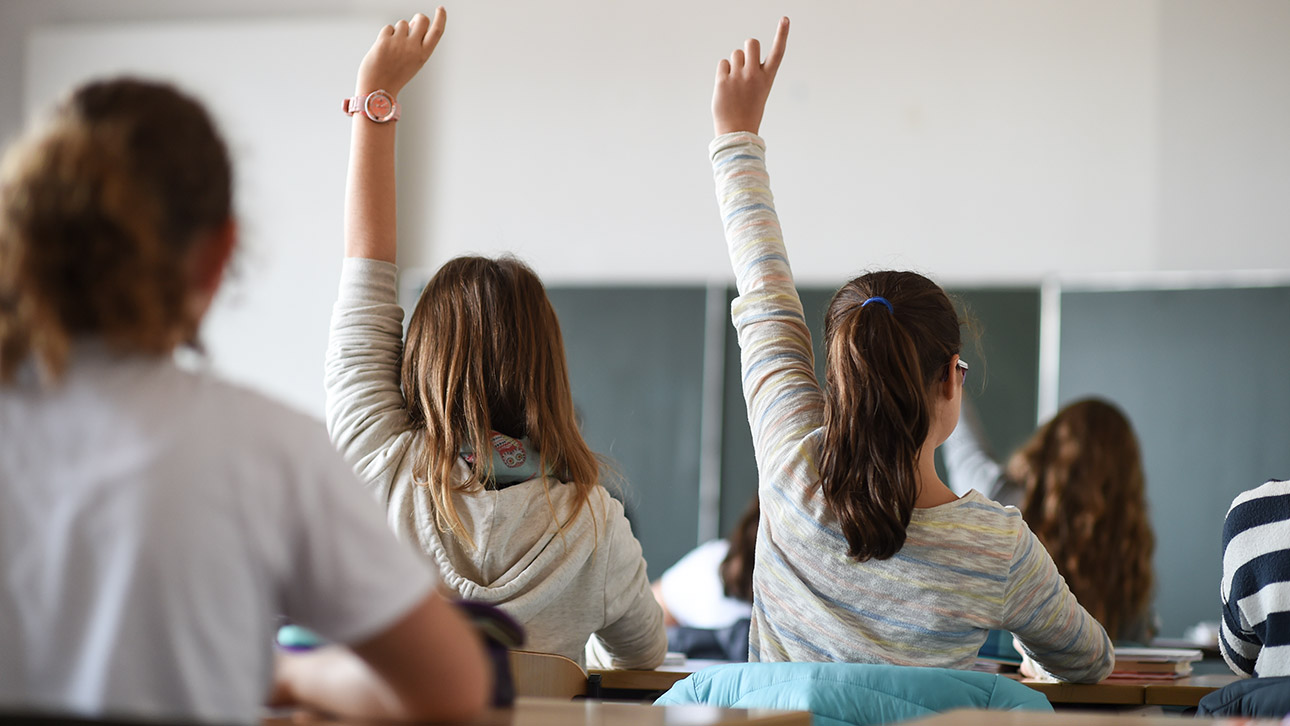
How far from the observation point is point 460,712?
0.94 metres

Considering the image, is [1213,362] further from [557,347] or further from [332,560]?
[332,560]

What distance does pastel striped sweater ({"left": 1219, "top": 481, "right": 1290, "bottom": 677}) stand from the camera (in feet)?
5.79

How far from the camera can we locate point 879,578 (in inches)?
69.4

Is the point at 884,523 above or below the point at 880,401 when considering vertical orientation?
below

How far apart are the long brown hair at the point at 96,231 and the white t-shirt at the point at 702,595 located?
2.73 m

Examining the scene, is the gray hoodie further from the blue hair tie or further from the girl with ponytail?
the blue hair tie

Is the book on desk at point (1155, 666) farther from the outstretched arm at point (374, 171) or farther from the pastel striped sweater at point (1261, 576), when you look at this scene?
the outstretched arm at point (374, 171)

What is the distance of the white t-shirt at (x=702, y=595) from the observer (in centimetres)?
350

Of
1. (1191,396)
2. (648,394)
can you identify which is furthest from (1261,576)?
(648,394)

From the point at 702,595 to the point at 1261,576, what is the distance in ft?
6.54

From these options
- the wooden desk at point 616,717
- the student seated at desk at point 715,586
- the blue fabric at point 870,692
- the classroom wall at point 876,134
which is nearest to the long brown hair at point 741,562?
the student seated at desk at point 715,586

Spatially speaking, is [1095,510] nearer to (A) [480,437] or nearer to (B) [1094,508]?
(B) [1094,508]

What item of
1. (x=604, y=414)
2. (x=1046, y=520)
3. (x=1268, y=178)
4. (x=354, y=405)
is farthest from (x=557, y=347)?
(x=1268, y=178)

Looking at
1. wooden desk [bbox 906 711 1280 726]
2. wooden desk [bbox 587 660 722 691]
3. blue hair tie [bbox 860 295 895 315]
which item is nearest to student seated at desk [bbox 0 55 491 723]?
wooden desk [bbox 906 711 1280 726]
